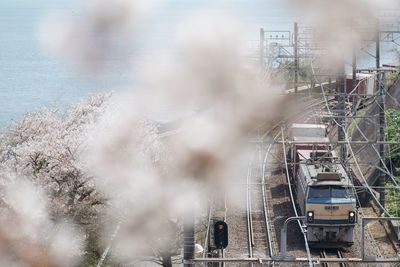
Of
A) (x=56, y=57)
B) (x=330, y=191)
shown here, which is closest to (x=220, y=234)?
(x=56, y=57)

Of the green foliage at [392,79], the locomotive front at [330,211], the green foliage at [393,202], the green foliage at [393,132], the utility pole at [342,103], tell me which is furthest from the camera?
the green foliage at [392,79]

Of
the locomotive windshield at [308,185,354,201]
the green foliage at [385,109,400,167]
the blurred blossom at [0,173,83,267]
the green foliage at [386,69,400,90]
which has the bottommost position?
the blurred blossom at [0,173,83,267]

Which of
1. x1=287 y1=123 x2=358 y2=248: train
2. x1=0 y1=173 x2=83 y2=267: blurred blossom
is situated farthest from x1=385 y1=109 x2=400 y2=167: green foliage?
x1=0 y1=173 x2=83 y2=267: blurred blossom

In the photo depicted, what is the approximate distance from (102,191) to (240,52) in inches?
169

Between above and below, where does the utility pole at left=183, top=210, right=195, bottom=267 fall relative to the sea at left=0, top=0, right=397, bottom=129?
below

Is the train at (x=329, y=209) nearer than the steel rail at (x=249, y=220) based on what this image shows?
Yes

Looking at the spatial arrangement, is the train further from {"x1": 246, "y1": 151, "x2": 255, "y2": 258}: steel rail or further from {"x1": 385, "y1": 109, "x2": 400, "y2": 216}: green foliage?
{"x1": 385, "y1": 109, "x2": 400, "y2": 216}: green foliage

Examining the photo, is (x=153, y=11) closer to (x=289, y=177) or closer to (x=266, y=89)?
(x=266, y=89)

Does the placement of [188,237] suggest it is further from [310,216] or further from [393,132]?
[393,132]

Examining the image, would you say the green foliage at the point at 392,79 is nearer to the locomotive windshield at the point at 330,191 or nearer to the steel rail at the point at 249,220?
the steel rail at the point at 249,220

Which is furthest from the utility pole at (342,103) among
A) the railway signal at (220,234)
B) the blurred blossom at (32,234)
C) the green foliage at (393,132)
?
the railway signal at (220,234)

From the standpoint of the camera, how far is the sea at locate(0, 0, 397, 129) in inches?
314

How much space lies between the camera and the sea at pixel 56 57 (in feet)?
26.2

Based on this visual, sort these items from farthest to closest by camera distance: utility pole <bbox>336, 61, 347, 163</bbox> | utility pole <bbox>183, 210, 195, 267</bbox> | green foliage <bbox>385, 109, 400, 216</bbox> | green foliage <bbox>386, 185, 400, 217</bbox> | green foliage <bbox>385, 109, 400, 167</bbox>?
green foliage <bbox>385, 109, 400, 167</bbox> → green foliage <bbox>385, 109, 400, 216</bbox> → green foliage <bbox>386, 185, 400, 217</bbox> → utility pole <bbox>336, 61, 347, 163</bbox> → utility pole <bbox>183, 210, 195, 267</bbox>
